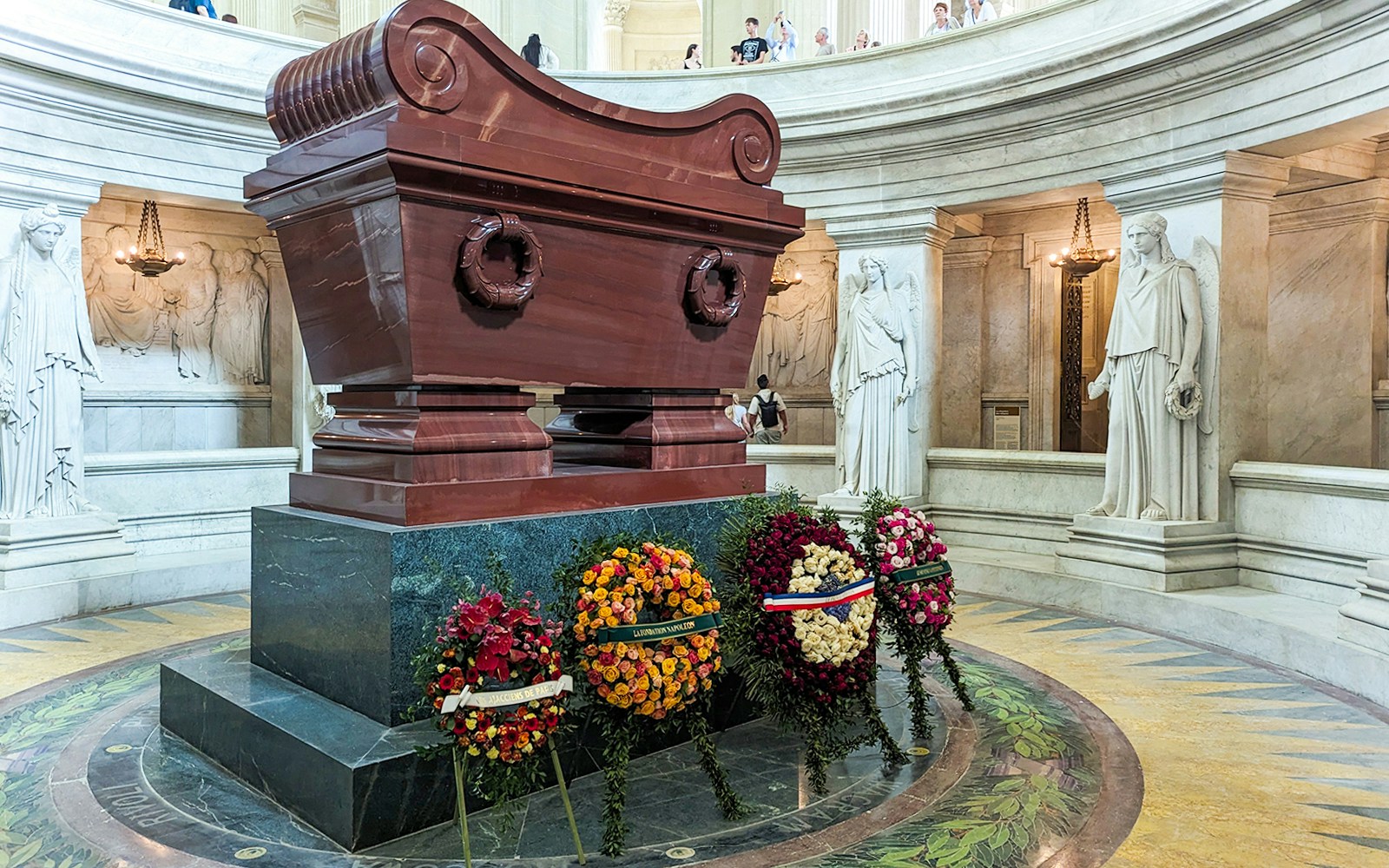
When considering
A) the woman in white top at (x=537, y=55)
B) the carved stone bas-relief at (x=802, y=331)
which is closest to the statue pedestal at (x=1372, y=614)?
the carved stone bas-relief at (x=802, y=331)

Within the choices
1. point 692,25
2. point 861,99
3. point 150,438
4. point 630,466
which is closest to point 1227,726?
point 630,466

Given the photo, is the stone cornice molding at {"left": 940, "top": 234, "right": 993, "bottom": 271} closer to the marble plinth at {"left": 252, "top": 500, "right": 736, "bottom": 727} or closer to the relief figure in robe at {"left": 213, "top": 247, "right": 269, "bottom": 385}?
the relief figure in robe at {"left": 213, "top": 247, "right": 269, "bottom": 385}

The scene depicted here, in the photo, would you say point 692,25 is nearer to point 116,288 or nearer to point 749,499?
point 116,288

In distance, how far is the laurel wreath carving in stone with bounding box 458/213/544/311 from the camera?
133 inches

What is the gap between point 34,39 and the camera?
23.7 feet

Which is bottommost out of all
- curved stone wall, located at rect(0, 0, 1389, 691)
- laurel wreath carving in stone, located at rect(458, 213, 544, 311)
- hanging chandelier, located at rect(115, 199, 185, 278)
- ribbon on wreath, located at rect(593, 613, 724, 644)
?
ribbon on wreath, located at rect(593, 613, 724, 644)

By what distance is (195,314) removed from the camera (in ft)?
35.0

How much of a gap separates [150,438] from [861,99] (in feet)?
26.8

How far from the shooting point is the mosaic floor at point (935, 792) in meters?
2.88

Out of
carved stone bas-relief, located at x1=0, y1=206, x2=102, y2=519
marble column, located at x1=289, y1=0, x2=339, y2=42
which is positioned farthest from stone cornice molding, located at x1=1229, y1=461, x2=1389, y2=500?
marble column, located at x1=289, y1=0, x2=339, y2=42

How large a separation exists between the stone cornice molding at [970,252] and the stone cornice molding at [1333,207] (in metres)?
3.17

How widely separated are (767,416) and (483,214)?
7.63 meters

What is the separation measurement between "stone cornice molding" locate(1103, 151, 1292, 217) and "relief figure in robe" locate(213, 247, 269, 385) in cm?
915

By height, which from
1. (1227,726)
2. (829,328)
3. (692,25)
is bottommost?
(1227,726)
